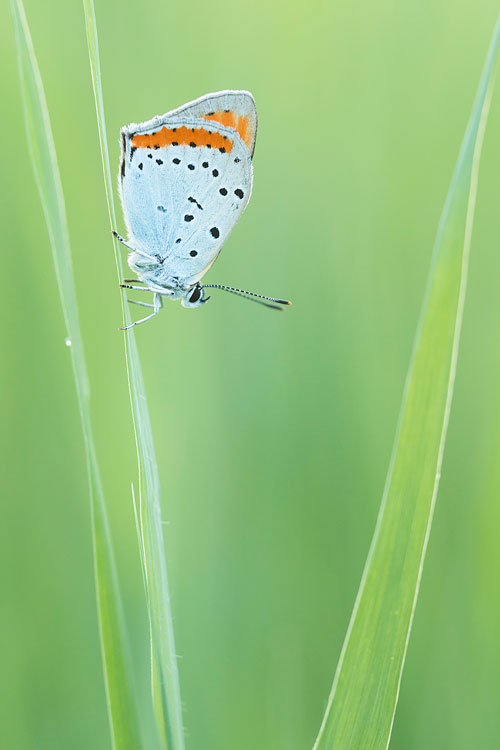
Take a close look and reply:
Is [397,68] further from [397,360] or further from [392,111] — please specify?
[397,360]

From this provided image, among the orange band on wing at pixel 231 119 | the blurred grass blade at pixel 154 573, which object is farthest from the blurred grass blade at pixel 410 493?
the orange band on wing at pixel 231 119

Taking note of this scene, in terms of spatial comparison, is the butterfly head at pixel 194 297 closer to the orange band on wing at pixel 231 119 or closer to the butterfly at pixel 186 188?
the butterfly at pixel 186 188

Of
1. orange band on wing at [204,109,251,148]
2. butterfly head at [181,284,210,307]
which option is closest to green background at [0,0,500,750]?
butterfly head at [181,284,210,307]

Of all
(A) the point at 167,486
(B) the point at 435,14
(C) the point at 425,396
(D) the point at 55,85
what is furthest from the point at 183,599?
(B) the point at 435,14

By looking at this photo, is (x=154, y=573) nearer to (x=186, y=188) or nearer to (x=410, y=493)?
(x=410, y=493)

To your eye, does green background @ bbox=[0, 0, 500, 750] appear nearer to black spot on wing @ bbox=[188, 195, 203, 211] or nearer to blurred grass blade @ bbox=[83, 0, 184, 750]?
black spot on wing @ bbox=[188, 195, 203, 211]

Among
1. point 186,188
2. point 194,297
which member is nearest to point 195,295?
point 194,297
